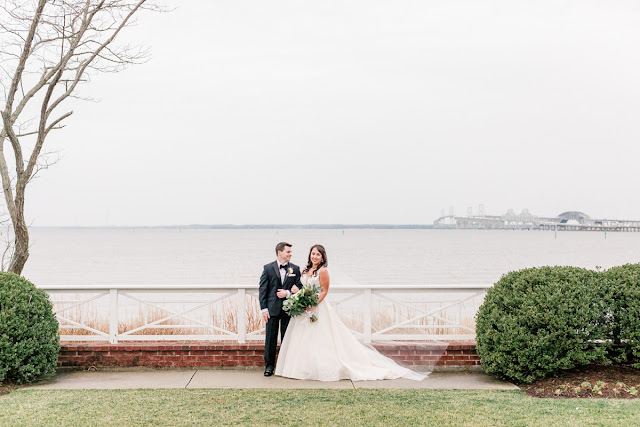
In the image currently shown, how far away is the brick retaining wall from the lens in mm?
9188

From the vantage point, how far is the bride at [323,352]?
8.59 metres

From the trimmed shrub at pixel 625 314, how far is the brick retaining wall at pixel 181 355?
1980mm

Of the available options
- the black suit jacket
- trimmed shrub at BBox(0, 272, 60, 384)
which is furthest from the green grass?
the black suit jacket

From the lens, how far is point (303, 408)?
280 inches

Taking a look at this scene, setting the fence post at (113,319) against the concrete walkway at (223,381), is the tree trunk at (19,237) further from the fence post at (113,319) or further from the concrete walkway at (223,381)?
the concrete walkway at (223,381)

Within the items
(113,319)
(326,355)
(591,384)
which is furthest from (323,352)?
(591,384)

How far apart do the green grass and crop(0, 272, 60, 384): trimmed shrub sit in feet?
1.33

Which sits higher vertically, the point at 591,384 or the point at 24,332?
the point at 24,332

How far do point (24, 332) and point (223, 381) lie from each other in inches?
107

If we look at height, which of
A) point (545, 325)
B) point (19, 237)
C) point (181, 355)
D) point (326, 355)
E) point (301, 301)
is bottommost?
point (181, 355)

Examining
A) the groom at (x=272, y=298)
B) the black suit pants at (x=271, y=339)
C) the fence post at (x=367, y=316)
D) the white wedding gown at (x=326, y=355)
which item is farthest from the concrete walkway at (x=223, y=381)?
the fence post at (x=367, y=316)

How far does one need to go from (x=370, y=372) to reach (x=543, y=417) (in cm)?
261

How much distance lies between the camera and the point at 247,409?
A: 710 cm

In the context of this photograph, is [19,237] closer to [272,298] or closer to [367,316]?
[272,298]
